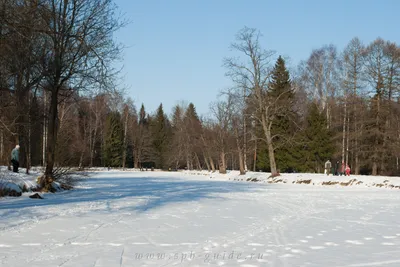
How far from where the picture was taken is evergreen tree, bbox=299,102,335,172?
150 feet

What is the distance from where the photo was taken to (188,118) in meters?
71.0

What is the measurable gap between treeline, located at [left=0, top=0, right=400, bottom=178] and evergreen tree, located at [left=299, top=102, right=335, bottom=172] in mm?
113

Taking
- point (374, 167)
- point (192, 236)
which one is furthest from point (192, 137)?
point (192, 236)

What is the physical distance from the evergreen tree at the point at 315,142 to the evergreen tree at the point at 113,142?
121 ft

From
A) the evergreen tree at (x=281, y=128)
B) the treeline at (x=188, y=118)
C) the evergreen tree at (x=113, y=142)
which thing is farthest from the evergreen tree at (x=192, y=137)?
the evergreen tree at (x=281, y=128)

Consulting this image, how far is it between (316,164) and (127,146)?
1605 inches

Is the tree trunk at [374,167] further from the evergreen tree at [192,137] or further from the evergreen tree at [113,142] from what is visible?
the evergreen tree at [113,142]

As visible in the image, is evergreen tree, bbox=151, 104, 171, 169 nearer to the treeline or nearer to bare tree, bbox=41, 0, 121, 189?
the treeline

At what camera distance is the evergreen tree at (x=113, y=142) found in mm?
70875

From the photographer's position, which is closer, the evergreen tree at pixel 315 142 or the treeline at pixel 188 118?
the treeline at pixel 188 118

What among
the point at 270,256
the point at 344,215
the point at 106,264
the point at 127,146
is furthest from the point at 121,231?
the point at 127,146

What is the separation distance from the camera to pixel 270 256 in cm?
632

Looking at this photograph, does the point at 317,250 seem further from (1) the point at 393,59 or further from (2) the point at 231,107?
(2) the point at 231,107

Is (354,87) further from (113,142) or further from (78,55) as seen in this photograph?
(113,142)
